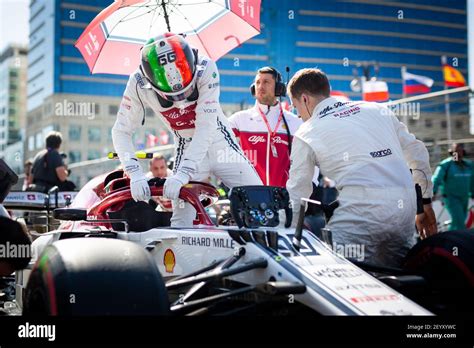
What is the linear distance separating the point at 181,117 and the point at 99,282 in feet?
8.88

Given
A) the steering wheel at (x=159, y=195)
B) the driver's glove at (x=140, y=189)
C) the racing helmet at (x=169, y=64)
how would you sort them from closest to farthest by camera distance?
1. the steering wheel at (x=159, y=195)
2. the driver's glove at (x=140, y=189)
3. the racing helmet at (x=169, y=64)

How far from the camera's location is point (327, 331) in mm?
2797

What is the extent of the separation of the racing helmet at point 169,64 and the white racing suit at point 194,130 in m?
0.25

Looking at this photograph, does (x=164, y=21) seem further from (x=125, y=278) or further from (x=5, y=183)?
(x=125, y=278)

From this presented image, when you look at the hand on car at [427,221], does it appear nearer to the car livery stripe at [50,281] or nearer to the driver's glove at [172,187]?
the driver's glove at [172,187]

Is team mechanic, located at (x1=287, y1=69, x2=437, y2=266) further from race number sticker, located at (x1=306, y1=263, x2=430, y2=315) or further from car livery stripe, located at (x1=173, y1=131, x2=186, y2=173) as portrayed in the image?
car livery stripe, located at (x1=173, y1=131, x2=186, y2=173)

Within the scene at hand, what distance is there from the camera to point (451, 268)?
3.67m

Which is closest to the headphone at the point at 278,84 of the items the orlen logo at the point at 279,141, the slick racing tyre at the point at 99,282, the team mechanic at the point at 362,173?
the orlen logo at the point at 279,141

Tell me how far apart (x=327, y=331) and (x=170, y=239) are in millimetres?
1368

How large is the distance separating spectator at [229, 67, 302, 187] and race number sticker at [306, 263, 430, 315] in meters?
3.98

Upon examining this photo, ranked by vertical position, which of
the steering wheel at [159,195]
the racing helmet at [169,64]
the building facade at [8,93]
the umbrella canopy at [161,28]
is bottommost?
the steering wheel at [159,195]

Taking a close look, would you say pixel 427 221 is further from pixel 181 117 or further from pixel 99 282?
pixel 99 282

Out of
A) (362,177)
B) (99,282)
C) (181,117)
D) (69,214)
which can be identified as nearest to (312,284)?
(99,282)

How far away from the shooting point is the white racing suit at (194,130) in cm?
498
